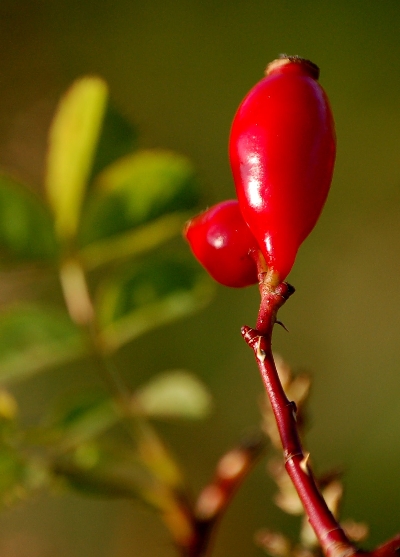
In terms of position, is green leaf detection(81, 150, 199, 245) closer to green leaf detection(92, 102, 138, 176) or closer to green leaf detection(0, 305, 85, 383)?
green leaf detection(92, 102, 138, 176)

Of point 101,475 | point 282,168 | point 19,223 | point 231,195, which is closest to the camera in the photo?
point 282,168

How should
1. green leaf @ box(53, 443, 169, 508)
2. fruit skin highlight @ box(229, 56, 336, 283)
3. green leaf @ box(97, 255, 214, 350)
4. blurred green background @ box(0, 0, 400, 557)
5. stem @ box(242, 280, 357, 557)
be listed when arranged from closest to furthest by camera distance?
1. stem @ box(242, 280, 357, 557)
2. fruit skin highlight @ box(229, 56, 336, 283)
3. green leaf @ box(53, 443, 169, 508)
4. green leaf @ box(97, 255, 214, 350)
5. blurred green background @ box(0, 0, 400, 557)

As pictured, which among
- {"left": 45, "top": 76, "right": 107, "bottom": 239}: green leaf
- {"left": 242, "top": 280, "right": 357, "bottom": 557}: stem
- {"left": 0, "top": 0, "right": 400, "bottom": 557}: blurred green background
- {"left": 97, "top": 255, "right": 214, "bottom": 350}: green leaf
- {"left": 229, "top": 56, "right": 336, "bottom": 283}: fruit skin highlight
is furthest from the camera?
{"left": 0, "top": 0, "right": 400, "bottom": 557}: blurred green background

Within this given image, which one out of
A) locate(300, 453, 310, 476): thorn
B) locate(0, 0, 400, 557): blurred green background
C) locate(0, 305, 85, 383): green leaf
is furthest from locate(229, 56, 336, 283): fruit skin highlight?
locate(0, 0, 400, 557): blurred green background

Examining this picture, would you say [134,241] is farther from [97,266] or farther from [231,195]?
[231,195]

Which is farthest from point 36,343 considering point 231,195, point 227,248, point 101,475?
point 231,195

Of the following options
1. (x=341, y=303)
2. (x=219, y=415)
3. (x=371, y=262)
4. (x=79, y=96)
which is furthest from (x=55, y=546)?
(x=79, y=96)

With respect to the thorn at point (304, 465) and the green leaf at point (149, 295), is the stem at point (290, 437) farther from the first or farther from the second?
the green leaf at point (149, 295)
